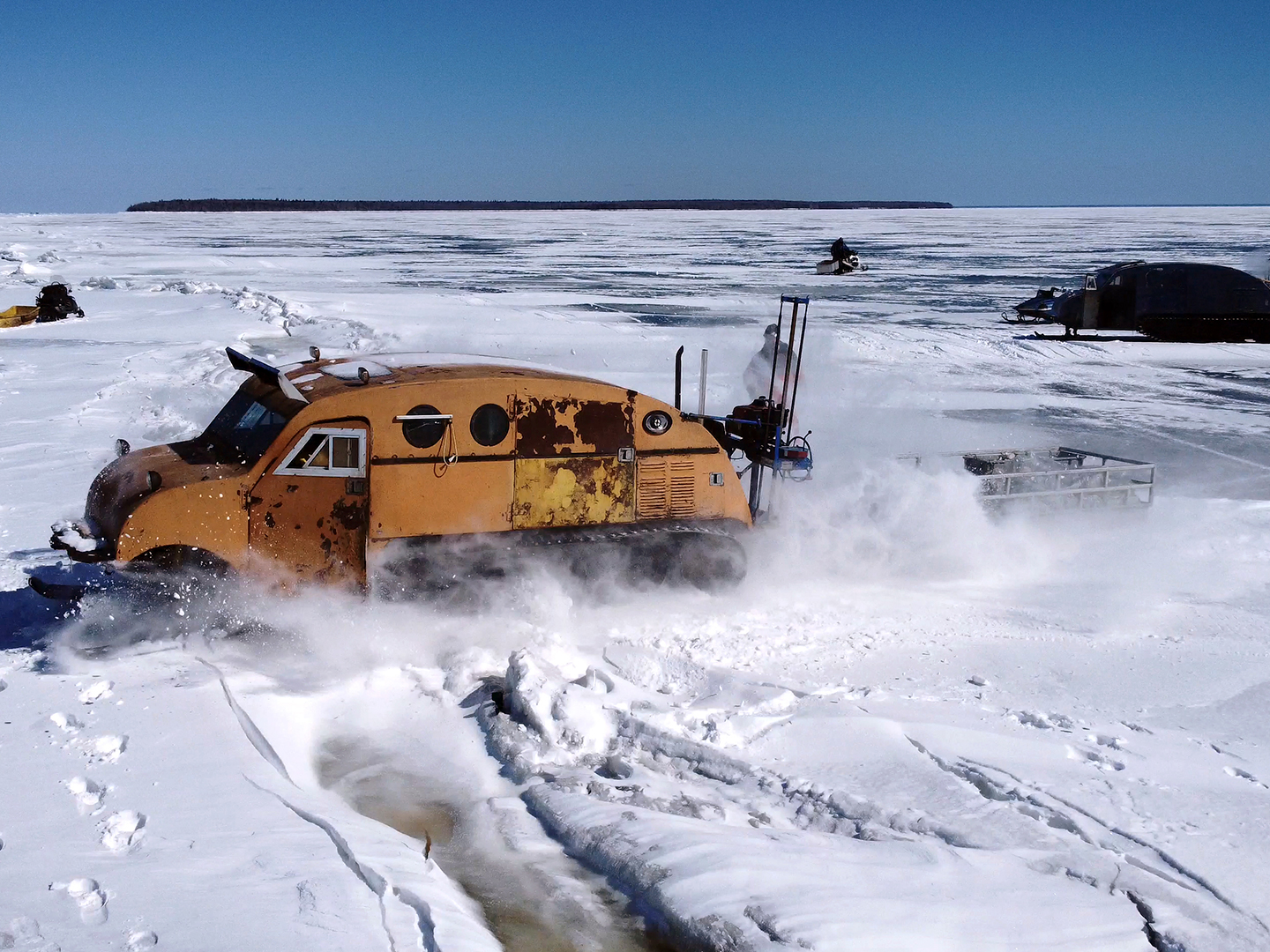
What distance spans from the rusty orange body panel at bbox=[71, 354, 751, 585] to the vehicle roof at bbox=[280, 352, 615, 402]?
2 cm

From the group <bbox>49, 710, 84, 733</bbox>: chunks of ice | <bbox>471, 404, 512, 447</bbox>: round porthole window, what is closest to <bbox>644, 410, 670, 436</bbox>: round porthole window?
<bbox>471, 404, 512, 447</bbox>: round porthole window

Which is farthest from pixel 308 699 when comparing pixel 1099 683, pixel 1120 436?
pixel 1120 436

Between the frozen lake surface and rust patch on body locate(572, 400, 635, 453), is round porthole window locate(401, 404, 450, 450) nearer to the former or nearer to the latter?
rust patch on body locate(572, 400, 635, 453)

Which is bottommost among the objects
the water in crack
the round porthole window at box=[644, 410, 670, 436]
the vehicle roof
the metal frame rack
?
the water in crack

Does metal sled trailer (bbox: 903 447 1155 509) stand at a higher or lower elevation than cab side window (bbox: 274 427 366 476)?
lower

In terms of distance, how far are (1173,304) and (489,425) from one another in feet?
74.6

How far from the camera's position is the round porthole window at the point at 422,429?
7.00 metres

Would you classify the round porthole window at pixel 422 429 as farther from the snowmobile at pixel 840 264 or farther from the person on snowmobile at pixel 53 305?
the snowmobile at pixel 840 264

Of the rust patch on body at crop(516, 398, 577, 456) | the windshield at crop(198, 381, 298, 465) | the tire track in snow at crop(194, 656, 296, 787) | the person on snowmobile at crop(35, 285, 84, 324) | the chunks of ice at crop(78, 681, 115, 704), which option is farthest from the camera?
the person on snowmobile at crop(35, 285, 84, 324)

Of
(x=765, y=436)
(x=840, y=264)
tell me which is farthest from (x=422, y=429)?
(x=840, y=264)

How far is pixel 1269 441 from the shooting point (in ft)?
46.0

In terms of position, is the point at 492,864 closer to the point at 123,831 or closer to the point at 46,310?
the point at 123,831

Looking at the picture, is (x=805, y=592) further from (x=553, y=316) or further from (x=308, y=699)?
(x=553, y=316)

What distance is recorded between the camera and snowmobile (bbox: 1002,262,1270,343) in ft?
81.2
